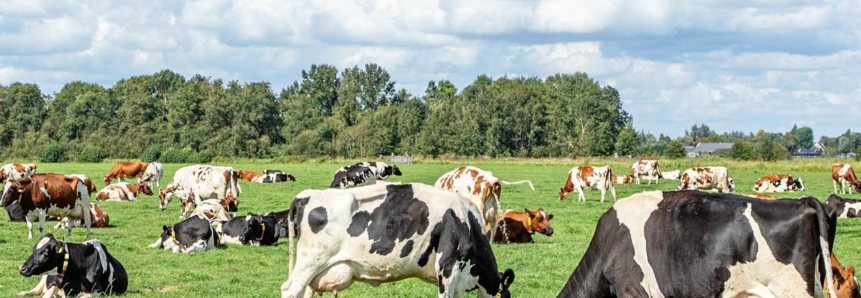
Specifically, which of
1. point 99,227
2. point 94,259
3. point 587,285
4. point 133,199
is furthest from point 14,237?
point 587,285

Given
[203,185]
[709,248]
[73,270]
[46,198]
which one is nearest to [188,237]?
[46,198]

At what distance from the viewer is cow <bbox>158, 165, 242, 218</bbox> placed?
29.4 meters

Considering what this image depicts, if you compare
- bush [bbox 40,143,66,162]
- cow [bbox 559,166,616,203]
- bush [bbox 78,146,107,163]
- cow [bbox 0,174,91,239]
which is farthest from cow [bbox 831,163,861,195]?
bush [bbox 40,143,66,162]

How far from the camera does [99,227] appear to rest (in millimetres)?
22734

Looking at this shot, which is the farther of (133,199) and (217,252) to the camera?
(133,199)

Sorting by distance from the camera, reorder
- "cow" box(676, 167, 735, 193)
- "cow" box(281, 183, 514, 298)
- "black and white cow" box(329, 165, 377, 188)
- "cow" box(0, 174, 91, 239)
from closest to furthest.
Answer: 1. "cow" box(281, 183, 514, 298)
2. "cow" box(0, 174, 91, 239)
3. "black and white cow" box(329, 165, 377, 188)
4. "cow" box(676, 167, 735, 193)

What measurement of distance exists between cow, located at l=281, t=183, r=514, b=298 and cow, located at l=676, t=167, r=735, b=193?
31591mm

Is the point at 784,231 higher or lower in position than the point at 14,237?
higher

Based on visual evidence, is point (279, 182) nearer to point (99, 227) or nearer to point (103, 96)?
point (99, 227)

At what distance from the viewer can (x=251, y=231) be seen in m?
19.6

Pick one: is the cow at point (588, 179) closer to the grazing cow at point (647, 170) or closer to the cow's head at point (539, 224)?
the cow's head at point (539, 224)

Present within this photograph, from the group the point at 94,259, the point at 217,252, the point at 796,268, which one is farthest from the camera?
the point at 217,252

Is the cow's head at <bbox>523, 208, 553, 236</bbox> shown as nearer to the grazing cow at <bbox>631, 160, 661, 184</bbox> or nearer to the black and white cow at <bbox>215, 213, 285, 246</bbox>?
the black and white cow at <bbox>215, 213, 285, 246</bbox>

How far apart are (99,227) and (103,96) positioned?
347 feet
